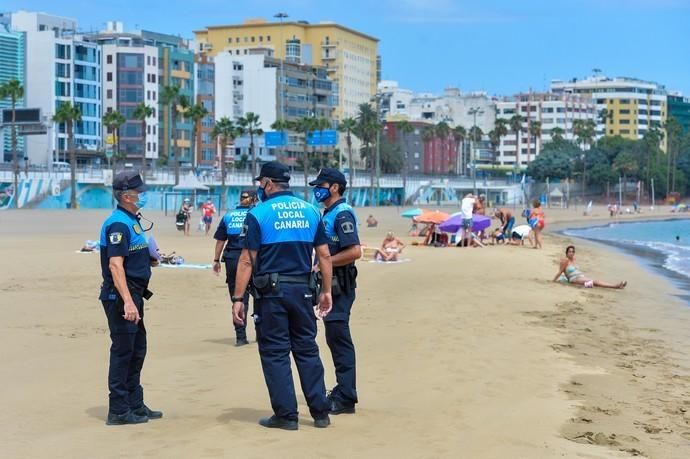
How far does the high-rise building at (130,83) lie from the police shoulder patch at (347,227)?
10179cm

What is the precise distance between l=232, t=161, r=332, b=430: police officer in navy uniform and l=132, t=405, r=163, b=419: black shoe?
81 centimetres

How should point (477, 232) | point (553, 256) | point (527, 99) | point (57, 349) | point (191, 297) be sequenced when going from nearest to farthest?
point (57, 349) → point (191, 297) → point (553, 256) → point (477, 232) → point (527, 99)

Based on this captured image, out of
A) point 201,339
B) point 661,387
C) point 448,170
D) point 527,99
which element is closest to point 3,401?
point 201,339

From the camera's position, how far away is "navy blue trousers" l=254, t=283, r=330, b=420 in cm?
711

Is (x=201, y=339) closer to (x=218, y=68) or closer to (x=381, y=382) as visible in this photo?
(x=381, y=382)

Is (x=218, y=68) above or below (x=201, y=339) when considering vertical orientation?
above

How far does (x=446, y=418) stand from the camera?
768cm

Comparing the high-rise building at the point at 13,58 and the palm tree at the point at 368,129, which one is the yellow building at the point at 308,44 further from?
the high-rise building at the point at 13,58

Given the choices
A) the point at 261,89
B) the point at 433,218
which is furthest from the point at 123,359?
the point at 261,89

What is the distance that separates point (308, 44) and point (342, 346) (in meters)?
154

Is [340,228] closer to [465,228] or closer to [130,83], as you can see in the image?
[465,228]

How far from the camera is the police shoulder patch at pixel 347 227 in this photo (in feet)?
25.5

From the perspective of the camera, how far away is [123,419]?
7.30 m

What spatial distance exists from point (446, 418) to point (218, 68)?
411 feet
